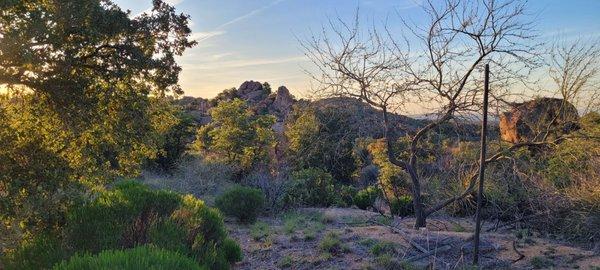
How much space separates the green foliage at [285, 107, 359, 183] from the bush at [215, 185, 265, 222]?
6.51 feet

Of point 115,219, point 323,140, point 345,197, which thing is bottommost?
point 345,197

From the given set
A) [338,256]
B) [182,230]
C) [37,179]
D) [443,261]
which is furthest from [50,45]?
→ [443,261]

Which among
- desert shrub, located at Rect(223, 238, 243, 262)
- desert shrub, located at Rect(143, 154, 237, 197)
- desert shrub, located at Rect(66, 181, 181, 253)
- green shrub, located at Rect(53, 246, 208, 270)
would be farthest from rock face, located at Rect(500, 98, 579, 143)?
desert shrub, located at Rect(143, 154, 237, 197)

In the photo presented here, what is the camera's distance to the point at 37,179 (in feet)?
23.0

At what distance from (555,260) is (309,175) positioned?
36.7ft

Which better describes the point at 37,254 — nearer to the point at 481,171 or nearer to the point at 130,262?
the point at 130,262

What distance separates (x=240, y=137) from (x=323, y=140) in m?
14.3

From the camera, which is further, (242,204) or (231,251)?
(242,204)

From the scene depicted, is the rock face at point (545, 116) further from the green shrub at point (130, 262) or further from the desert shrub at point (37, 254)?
the desert shrub at point (37, 254)

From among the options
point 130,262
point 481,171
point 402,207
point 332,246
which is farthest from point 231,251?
point 402,207

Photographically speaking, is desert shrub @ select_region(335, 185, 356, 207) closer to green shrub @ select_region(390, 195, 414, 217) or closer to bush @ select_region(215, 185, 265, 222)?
green shrub @ select_region(390, 195, 414, 217)

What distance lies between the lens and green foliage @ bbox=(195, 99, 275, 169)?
2386cm

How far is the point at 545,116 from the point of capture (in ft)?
33.7

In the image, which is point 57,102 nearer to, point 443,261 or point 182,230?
point 182,230
